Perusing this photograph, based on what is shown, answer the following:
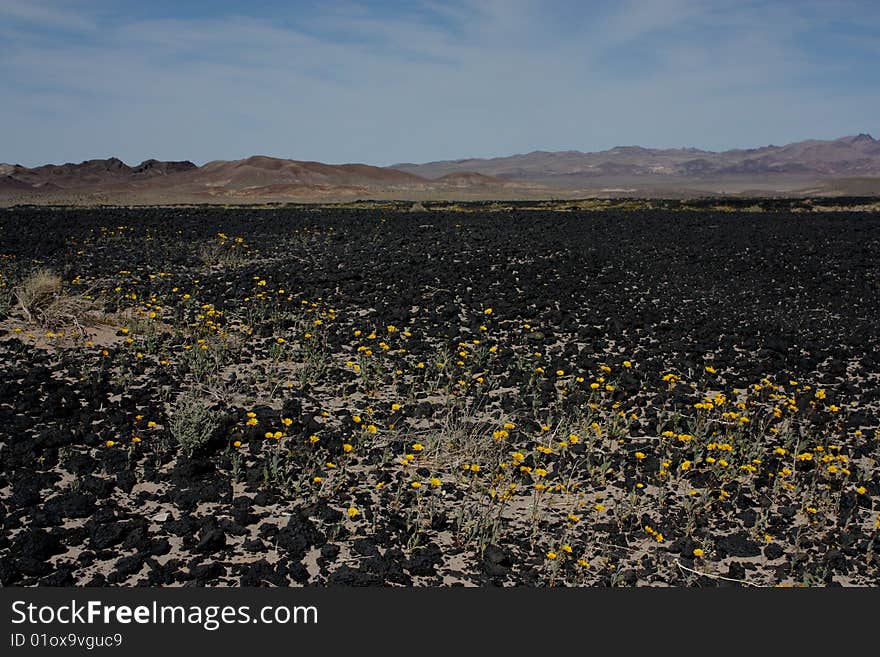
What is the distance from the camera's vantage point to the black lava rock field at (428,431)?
4.73 m

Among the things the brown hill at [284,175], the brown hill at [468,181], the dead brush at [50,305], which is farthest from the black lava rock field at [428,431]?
the brown hill at [468,181]

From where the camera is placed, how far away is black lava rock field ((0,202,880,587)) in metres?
4.73

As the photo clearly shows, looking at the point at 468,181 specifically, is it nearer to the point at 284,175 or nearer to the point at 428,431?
the point at 284,175

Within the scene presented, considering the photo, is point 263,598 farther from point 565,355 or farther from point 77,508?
point 565,355

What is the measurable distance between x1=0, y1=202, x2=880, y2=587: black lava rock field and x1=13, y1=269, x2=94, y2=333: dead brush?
0.04 meters

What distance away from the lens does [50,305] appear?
30.3 feet

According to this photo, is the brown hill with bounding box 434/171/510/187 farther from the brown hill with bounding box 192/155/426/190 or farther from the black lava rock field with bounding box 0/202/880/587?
the black lava rock field with bounding box 0/202/880/587

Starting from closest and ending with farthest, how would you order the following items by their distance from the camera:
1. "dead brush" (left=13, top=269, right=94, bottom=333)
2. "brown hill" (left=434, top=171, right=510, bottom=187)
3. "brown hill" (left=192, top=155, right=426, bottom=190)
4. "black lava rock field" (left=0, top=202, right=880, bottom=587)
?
"black lava rock field" (left=0, top=202, right=880, bottom=587) < "dead brush" (left=13, top=269, right=94, bottom=333) < "brown hill" (left=192, top=155, right=426, bottom=190) < "brown hill" (left=434, top=171, right=510, bottom=187)

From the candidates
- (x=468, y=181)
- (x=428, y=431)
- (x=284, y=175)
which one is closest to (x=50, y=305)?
Result: (x=428, y=431)

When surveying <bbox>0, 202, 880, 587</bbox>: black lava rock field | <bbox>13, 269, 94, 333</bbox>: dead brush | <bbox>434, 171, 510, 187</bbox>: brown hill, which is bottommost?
<bbox>0, 202, 880, 587</bbox>: black lava rock field

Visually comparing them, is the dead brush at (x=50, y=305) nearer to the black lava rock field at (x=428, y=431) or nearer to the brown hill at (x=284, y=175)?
the black lava rock field at (x=428, y=431)

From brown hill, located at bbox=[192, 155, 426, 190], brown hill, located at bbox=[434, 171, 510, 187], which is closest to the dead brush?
brown hill, located at bbox=[192, 155, 426, 190]

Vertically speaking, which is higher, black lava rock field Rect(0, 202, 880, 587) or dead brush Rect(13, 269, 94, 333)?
dead brush Rect(13, 269, 94, 333)

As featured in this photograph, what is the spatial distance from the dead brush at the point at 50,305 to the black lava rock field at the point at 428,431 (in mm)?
44
